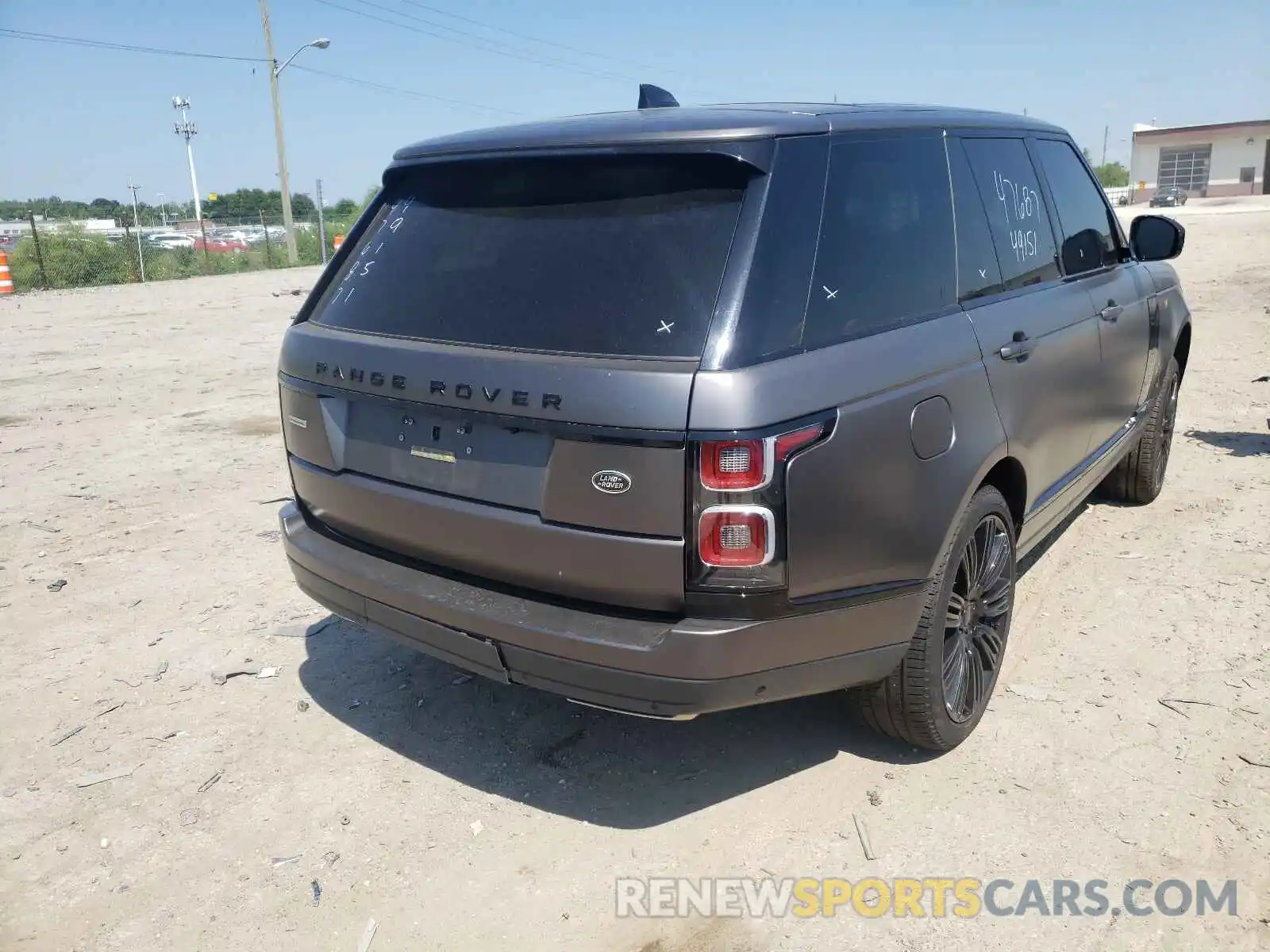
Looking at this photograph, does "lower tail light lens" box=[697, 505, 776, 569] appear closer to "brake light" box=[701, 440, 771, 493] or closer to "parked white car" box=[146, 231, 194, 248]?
"brake light" box=[701, 440, 771, 493]

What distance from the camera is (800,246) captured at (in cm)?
262

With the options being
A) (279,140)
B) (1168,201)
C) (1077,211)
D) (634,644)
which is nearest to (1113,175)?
(1168,201)

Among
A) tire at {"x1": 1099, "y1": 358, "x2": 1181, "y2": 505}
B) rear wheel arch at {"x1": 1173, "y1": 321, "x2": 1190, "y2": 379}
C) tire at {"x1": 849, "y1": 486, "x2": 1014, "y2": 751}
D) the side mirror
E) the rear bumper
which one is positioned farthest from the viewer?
rear wheel arch at {"x1": 1173, "y1": 321, "x2": 1190, "y2": 379}

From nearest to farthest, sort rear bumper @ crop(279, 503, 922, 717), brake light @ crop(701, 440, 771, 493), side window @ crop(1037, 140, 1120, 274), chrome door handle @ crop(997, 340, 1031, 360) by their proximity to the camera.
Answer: brake light @ crop(701, 440, 771, 493)
rear bumper @ crop(279, 503, 922, 717)
chrome door handle @ crop(997, 340, 1031, 360)
side window @ crop(1037, 140, 1120, 274)

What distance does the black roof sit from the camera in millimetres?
2629

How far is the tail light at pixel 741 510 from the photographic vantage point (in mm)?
2357

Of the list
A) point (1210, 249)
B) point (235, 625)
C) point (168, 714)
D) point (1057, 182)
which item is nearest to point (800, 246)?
point (1057, 182)

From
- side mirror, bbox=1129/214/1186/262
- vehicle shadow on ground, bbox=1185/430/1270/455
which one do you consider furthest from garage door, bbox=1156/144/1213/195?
side mirror, bbox=1129/214/1186/262

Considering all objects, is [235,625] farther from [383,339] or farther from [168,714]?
[383,339]

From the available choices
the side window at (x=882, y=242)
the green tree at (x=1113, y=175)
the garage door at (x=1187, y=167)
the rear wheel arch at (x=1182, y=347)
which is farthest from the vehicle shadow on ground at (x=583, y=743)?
the green tree at (x=1113, y=175)

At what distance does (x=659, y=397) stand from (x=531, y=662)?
827 mm

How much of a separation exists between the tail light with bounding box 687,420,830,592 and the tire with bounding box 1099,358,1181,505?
378cm

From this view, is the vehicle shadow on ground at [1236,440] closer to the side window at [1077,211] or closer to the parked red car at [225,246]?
the side window at [1077,211]

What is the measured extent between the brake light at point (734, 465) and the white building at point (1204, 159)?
7116cm
